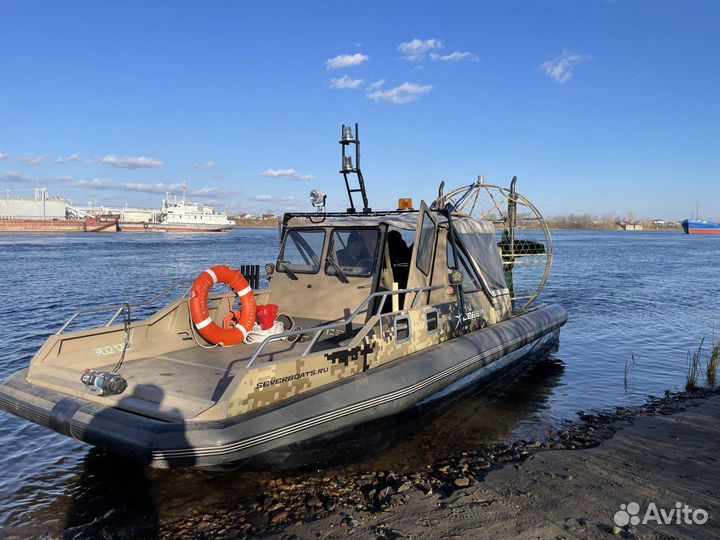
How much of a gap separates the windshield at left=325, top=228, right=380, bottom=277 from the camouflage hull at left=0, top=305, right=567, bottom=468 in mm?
1422

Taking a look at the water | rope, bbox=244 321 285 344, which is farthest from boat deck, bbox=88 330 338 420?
the water

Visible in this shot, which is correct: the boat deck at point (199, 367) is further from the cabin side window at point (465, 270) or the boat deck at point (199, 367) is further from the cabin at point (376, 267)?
the cabin side window at point (465, 270)

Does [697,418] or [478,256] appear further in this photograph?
[478,256]

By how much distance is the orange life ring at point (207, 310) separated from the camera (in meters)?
6.36

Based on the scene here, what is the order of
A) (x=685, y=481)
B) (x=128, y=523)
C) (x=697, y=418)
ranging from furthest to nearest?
(x=697, y=418), (x=685, y=481), (x=128, y=523)

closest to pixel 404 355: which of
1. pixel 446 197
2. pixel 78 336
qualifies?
pixel 78 336

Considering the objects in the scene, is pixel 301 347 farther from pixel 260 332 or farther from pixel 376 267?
pixel 376 267

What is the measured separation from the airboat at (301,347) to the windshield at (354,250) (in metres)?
0.02

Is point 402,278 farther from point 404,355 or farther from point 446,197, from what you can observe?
point 446,197

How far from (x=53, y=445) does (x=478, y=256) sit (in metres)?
6.10

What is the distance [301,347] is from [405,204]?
284 cm

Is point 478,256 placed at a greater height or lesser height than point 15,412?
greater

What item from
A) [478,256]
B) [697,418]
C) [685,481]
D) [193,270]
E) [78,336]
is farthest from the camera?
[193,270]

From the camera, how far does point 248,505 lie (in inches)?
179
